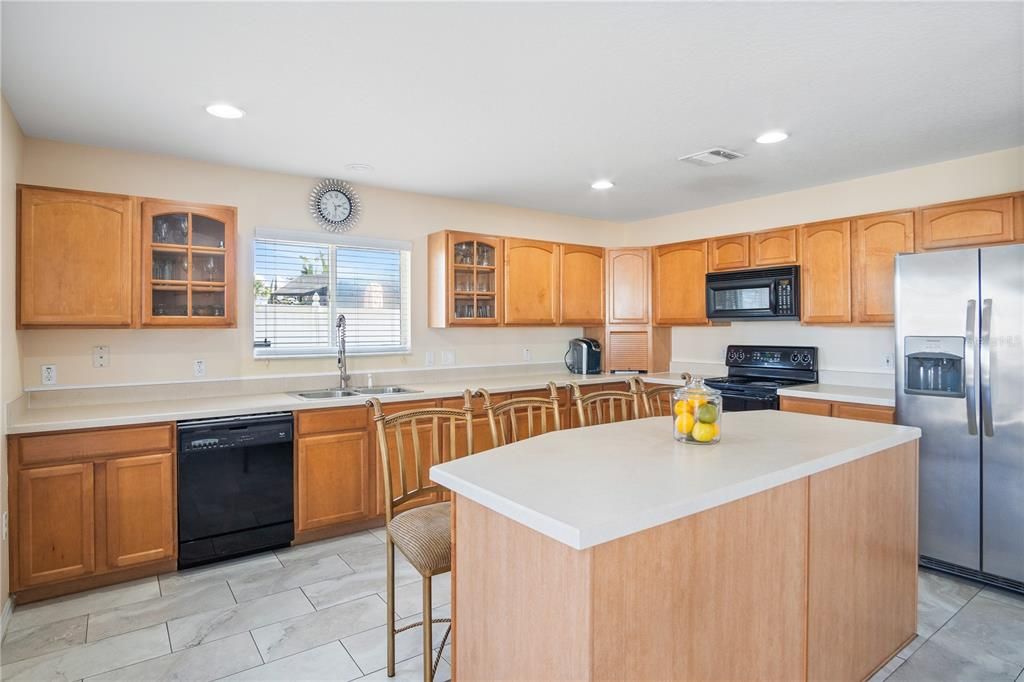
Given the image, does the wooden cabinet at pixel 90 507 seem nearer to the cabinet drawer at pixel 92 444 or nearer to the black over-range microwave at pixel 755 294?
the cabinet drawer at pixel 92 444

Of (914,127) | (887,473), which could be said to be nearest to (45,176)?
(887,473)

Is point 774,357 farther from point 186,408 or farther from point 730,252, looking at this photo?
point 186,408

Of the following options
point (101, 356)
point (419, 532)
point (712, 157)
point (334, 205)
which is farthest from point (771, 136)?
point (101, 356)

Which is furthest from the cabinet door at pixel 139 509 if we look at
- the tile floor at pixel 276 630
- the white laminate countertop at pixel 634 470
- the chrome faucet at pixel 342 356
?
the white laminate countertop at pixel 634 470

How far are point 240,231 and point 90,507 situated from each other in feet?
6.08

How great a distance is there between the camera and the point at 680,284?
5094mm

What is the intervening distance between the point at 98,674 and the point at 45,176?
260 centimetres

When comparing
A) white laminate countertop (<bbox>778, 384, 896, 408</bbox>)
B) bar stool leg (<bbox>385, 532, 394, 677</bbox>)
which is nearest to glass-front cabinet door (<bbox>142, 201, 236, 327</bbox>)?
bar stool leg (<bbox>385, 532, 394, 677</bbox>)

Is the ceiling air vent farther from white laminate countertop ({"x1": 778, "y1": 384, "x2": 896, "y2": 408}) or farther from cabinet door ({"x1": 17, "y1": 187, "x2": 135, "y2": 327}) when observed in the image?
cabinet door ({"x1": 17, "y1": 187, "x2": 135, "y2": 327})

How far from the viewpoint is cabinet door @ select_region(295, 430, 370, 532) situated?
3496 millimetres

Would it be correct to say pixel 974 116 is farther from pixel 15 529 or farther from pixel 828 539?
pixel 15 529

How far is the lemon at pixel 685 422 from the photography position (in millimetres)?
2143

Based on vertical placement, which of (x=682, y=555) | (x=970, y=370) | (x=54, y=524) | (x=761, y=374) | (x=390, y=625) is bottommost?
(x=390, y=625)

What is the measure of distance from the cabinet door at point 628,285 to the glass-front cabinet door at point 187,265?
325cm
